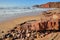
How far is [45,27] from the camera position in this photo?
6105mm

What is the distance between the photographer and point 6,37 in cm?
602

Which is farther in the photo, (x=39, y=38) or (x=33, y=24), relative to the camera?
(x=33, y=24)

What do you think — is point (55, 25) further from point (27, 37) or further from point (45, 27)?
point (27, 37)

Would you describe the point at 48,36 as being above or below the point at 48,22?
below

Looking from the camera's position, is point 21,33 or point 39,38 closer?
point 39,38

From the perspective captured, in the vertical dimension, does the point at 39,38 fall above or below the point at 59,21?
below

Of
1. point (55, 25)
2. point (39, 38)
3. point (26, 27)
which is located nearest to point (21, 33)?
point (26, 27)

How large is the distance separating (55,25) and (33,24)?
2.47 feet

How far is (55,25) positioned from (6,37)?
1.67 m

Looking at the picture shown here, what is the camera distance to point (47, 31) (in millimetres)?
6137

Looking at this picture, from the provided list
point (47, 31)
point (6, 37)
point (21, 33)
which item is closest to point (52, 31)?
point (47, 31)

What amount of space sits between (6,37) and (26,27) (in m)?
0.80

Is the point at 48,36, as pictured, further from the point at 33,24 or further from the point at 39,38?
the point at 33,24

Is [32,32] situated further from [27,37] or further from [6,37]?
[6,37]
